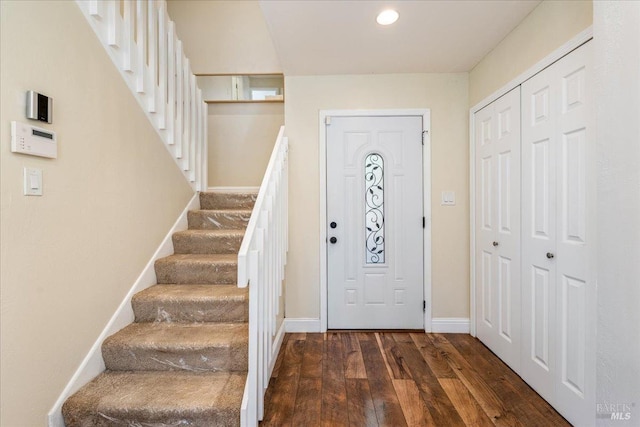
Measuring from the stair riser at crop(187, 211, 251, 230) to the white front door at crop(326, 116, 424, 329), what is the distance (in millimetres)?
842

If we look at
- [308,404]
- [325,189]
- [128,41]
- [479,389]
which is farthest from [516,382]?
[128,41]

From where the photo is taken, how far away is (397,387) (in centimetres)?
192

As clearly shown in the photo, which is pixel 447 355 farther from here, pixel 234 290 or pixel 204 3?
pixel 204 3

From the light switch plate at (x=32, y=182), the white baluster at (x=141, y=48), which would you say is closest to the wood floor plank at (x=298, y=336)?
the light switch plate at (x=32, y=182)

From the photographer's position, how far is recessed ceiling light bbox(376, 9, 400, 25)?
6.20ft

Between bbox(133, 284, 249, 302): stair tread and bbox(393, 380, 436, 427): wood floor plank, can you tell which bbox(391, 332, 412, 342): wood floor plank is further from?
bbox(133, 284, 249, 302): stair tread

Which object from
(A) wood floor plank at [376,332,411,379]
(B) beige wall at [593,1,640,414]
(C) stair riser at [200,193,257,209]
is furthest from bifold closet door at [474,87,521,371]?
(C) stair riser at [200,193,257,209]

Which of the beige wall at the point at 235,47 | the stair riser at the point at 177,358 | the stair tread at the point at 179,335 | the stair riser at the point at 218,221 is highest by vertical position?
the beige wall at the point at 235,47

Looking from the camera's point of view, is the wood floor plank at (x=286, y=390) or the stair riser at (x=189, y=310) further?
the stair riser at (x=189, y=310)

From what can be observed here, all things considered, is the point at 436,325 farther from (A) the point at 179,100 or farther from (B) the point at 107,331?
(A) the point at 179,100

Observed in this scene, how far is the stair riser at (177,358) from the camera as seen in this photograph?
1.69 m

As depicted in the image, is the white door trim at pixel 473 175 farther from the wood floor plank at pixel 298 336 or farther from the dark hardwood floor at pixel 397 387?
the wood floor plank at pixel 298 336

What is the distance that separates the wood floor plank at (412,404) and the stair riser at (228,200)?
2.05 m

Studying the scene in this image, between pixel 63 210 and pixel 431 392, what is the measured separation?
7.82ft
